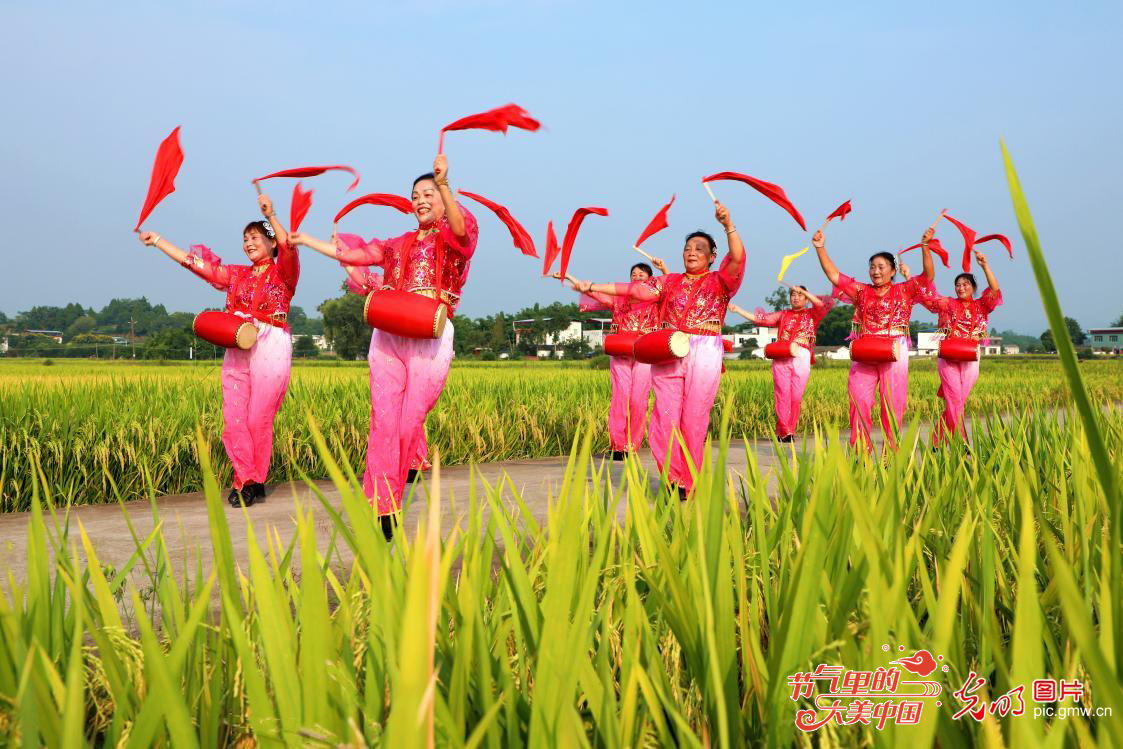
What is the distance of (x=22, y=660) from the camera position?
891 mm

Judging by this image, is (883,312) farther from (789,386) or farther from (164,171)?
(164,171)

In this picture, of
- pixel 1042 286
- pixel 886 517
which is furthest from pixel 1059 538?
pixel 1042 286

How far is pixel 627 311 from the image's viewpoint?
24.6 ft

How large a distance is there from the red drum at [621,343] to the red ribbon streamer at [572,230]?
210 centimetres

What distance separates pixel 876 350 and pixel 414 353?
12.3 ft

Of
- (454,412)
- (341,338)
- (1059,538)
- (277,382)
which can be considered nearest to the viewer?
(1059,538)

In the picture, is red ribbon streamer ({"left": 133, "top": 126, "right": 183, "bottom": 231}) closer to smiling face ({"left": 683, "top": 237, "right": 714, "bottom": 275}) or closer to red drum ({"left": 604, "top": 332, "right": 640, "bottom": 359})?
smiling face ({"left": 683, "top": 237, "right": 714, "bottom": 275})

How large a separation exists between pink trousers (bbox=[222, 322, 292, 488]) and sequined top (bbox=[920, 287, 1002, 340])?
204 inches

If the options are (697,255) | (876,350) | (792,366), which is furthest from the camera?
(792,366)

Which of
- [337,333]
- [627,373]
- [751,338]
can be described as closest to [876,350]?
[627,373]

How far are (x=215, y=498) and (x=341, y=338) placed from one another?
222 feet

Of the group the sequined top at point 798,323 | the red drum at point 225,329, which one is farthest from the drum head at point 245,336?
the sequined top at point 798,323

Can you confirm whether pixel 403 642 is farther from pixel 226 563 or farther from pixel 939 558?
pixel 939 558

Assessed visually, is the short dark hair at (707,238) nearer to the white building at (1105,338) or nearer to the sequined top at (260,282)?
the sequined top at (260,282)
